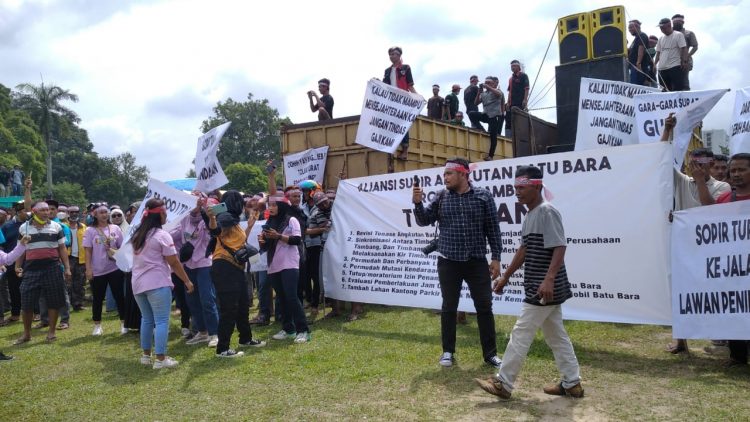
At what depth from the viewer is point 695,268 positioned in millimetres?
5367

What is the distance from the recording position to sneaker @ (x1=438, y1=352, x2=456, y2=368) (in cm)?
568

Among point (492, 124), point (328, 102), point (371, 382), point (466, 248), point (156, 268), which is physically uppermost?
point (328, 102)

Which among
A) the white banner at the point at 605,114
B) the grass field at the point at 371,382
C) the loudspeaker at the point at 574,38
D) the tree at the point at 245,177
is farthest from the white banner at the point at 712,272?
the tree at the point at 245,177

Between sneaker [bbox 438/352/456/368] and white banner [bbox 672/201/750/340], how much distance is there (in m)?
2.04

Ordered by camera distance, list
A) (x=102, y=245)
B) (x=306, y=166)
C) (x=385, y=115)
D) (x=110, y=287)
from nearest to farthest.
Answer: (x=102, y=245)
(x=110, y=287)
(x=385, y=115)
(x=306, y=166)

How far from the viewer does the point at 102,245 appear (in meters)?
8.91

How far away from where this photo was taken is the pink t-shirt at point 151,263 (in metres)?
6.14

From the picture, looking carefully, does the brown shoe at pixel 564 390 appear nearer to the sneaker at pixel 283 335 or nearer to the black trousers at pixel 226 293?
the black trousers at pixel 226 293

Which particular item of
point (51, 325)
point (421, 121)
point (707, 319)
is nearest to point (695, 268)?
point (707, 319)

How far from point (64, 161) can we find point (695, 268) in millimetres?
85744

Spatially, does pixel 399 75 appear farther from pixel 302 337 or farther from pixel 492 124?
pixel 302 337

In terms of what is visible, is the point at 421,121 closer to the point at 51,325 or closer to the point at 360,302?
the point at 360,302

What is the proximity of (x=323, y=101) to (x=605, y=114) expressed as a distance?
237 inches

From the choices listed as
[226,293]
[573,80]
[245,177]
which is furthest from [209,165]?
[245,177]
